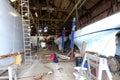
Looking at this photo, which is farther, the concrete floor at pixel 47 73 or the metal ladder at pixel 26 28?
the metal ladder at pixel 26 28

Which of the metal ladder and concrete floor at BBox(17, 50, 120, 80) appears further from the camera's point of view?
the metal ladder

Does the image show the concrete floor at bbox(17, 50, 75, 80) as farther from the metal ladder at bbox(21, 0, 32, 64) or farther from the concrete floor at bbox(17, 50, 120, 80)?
the metal ladder at bbox(21, 0, 32, 64)

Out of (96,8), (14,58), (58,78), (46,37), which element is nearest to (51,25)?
(46,37)

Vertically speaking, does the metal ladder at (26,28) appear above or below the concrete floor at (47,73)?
above

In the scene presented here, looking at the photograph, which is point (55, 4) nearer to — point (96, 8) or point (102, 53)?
point (96, 8)

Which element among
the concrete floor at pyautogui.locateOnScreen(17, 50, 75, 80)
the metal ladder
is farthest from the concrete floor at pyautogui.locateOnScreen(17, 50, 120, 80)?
the metal ladder

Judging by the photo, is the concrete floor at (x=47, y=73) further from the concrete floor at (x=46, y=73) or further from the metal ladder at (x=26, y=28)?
the metal ladder at (x=26, y=28)

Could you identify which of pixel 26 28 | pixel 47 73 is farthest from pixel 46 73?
pixel 26 28

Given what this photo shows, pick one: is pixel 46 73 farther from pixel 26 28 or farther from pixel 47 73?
pixel 26 28

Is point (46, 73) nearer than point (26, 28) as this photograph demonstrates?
Yes

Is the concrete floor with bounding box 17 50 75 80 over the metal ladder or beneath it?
beneath

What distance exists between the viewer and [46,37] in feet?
67.8

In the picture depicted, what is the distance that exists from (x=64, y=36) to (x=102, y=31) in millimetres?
6455

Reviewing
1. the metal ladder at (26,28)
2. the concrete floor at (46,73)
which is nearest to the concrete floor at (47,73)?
the concrete floor at (46,73)
